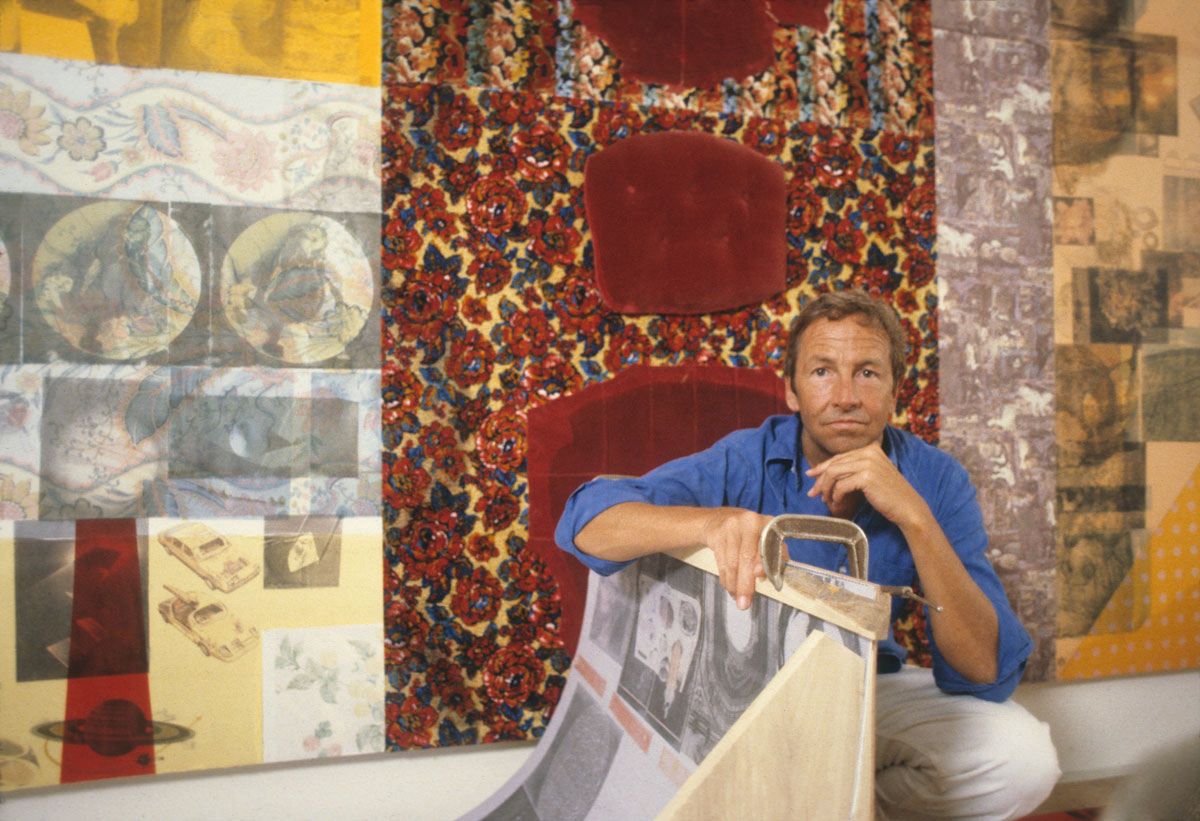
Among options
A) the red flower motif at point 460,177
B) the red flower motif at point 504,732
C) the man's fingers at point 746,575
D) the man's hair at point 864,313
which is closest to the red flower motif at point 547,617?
the red flower motif at point 504,732

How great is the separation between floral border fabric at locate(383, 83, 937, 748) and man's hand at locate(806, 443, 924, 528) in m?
0.99

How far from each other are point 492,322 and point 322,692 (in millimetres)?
1065

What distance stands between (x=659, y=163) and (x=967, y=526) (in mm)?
1296

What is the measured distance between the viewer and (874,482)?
4.04ft

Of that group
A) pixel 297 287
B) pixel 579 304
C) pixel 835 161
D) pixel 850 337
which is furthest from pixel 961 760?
pixel 297 287

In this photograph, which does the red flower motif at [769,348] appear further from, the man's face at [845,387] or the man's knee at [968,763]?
the man's knee at [968,763]

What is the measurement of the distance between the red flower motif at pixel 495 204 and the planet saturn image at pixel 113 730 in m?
1.50

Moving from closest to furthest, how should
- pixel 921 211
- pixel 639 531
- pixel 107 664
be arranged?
1. pixel 639 531
2. pixel 107 664
3. pixel 921 211

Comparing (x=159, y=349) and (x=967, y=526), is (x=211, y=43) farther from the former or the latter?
(x=967, y=526)

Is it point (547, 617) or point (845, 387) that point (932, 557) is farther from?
point (547, 617)

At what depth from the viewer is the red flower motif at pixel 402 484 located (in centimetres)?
204

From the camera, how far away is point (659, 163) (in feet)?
7.25

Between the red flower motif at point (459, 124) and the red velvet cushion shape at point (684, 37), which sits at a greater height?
the red velvet cushion shape at point (684, 37)

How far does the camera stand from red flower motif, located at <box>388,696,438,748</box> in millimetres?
2023
